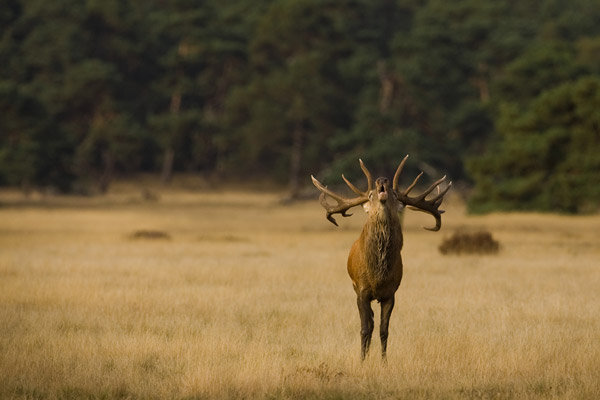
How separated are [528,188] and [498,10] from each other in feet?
125

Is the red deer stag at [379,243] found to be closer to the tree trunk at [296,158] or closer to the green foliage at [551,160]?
the green foliage at [551,160]

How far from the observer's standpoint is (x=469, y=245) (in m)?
26.0

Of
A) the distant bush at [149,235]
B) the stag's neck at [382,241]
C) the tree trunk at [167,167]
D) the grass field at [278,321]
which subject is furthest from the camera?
the tree trunk at [167,167]

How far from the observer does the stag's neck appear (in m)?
9.41

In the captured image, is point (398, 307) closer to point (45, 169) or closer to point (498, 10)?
point (45, 169)

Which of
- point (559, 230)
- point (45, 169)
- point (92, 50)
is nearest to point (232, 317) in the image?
point (559, 230)

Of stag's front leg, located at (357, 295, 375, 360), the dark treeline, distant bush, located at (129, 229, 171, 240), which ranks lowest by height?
distant bush, located at (129, 229, 171, 240)

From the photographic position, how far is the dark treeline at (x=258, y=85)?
199 ft

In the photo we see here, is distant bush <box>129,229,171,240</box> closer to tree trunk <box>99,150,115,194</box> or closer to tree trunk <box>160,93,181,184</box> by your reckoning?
tree trunk <box>99,150,115,194</box>

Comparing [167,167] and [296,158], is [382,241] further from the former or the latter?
[167,167]

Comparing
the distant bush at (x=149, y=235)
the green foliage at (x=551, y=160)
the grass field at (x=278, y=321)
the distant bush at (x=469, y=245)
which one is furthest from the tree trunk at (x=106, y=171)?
the distant bush at (x=469, y=245)

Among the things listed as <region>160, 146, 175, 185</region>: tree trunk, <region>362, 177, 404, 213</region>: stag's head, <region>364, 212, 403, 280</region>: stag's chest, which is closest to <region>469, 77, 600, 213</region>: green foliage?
<region>160, 146, 175, 185</region>: tree trunk

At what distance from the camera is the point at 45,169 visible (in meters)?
57.9

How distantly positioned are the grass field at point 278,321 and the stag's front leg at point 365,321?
0.60 feet
